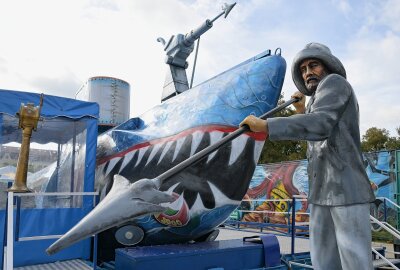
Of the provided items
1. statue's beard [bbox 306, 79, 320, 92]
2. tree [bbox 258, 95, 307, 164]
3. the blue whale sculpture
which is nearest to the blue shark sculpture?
the blue whale sculpture

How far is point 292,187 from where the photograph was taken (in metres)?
14.9

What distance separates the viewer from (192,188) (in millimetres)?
4664

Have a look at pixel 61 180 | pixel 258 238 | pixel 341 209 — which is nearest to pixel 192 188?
pixel 258 238

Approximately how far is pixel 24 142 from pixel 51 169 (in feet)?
4.11

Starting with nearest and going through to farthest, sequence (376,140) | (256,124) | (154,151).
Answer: (256,124), (154,151), (376,140)

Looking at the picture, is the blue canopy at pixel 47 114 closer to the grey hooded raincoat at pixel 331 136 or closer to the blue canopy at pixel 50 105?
the blue canopy at pixel 50 105

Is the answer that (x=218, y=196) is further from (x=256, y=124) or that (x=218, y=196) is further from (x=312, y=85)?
(x=256, y=124)

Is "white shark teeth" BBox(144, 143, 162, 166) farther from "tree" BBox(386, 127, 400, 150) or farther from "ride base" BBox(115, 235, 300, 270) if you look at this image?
"tree" BBox(386, 127, 400, 150)

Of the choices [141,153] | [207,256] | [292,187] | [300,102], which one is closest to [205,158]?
[141,153]

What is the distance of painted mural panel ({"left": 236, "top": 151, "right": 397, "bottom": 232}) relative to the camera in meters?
12.3

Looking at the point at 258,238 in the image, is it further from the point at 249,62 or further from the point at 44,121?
the point at 44,121

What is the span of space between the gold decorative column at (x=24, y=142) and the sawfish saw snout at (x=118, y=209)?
280cm

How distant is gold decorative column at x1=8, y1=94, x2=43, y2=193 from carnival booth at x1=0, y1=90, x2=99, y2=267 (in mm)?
388

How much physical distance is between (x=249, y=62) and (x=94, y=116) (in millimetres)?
2430
